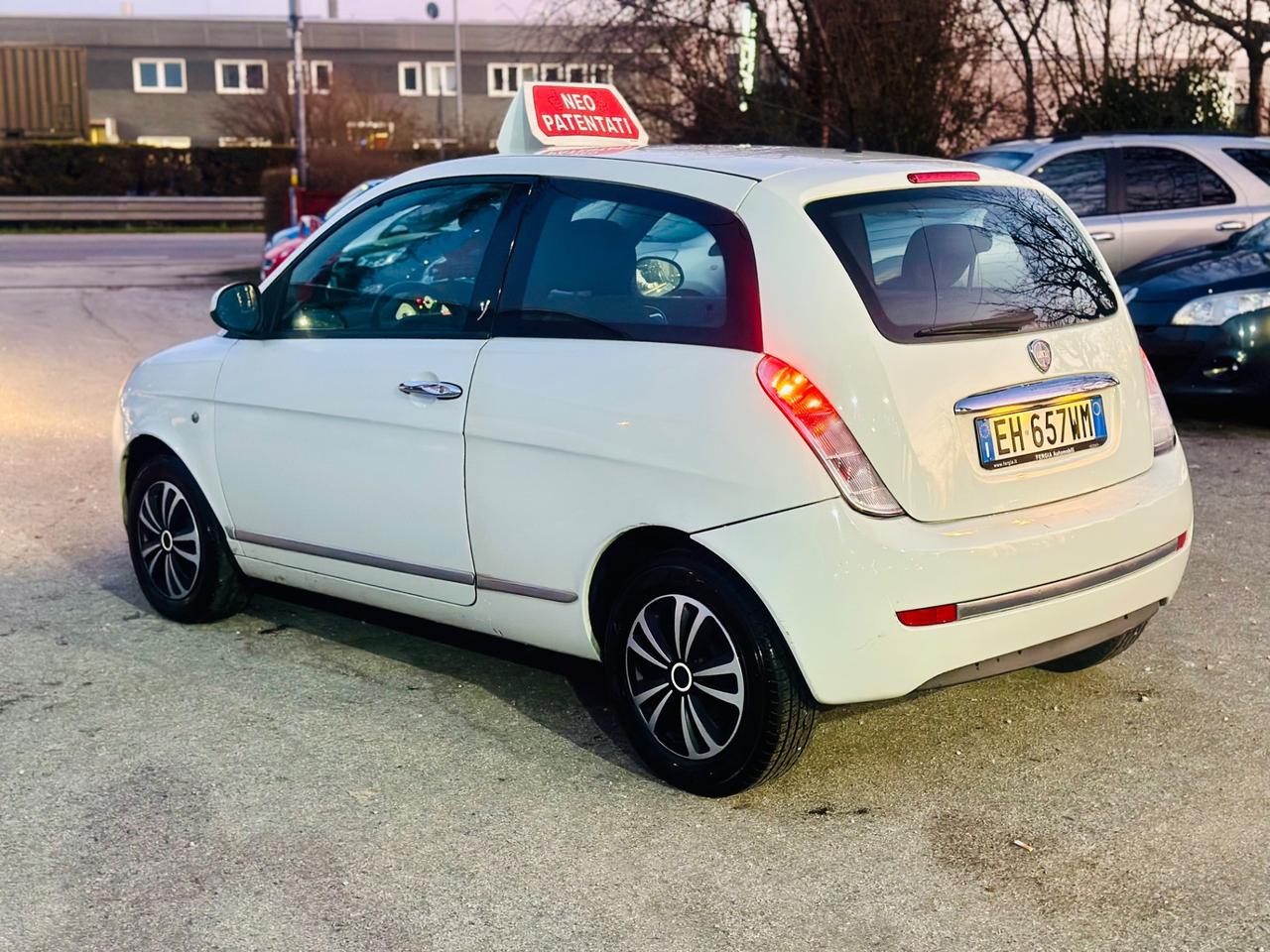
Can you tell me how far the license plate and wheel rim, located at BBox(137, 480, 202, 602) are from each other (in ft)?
9.81

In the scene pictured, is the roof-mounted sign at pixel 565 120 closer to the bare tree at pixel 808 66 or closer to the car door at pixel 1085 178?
the car door at pixel 1085 178

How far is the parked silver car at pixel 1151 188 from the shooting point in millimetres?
11078

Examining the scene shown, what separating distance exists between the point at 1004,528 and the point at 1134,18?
42.6 ft

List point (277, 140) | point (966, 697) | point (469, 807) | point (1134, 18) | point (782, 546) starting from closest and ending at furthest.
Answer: point (782, 546)
point (469, 807)
point (966, 697)
point (1134, 18)
point (277, 140)

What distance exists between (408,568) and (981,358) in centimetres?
190

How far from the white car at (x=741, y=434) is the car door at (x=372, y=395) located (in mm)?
14

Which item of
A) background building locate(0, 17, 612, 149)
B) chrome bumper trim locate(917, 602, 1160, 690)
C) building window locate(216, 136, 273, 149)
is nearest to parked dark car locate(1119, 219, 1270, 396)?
chrome bumper trim locate(917, 602, 1160, 690)

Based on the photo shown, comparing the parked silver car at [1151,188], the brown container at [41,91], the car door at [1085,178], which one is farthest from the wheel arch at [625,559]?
the brown container at [41,91]

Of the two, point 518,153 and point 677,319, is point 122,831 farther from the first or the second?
point 518,153

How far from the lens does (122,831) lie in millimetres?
3912

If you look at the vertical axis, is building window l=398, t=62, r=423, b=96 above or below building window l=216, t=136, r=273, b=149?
above

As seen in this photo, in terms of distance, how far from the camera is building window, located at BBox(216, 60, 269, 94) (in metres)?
61.2

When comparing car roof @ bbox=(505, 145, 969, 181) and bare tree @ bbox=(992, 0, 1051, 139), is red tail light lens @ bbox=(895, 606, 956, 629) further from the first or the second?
bare tree @ bbox=(992, 0, 1051, 139)

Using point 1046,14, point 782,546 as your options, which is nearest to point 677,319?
point 782,546
